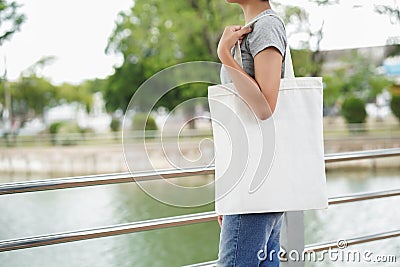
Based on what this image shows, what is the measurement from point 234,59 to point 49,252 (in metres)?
6.79

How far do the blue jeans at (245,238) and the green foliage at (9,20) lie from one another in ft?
34.4

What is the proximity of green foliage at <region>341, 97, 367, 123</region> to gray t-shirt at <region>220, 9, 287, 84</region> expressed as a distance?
35.3ft

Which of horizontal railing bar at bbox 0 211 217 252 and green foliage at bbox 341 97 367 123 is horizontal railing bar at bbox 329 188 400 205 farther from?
green foliage at bbox 341 97 367 123

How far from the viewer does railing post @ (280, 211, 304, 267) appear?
1323mm

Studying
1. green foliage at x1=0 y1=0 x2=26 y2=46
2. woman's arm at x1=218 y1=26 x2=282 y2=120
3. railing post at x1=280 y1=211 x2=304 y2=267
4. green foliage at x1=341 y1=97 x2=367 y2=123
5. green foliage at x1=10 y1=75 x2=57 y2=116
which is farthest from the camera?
green foliage at x1=10 y1=75 x2=57 y2=116

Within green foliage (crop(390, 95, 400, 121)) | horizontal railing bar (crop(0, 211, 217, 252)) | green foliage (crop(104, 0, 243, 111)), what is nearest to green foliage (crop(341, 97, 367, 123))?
green foliage (crop(390, 95, 400, 121))

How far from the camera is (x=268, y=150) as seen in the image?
34.9 inches

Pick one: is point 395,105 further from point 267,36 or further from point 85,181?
point 267,36

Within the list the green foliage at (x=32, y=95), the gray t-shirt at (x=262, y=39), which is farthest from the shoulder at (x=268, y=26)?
the green foliage at (x=32, y=95)

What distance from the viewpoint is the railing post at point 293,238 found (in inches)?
52.1

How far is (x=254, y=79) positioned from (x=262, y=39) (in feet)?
0.20

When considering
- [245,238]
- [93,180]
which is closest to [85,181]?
[93,180]

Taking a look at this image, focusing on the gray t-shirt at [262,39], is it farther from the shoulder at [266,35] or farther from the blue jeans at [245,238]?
the blue jeans at [245,238]

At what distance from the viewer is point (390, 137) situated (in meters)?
10.5
